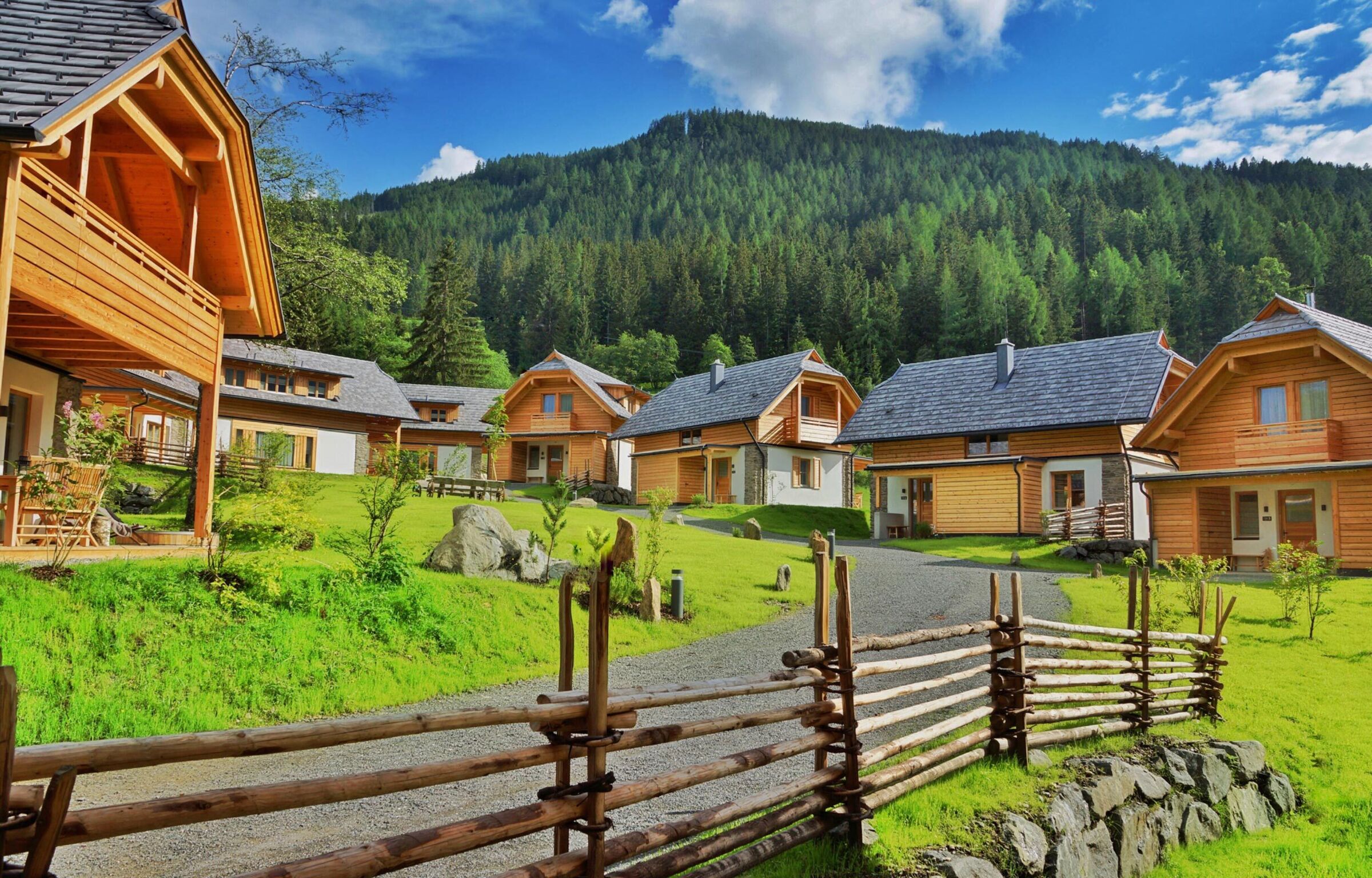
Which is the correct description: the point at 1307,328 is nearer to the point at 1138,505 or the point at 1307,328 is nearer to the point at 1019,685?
the point at 1138,505

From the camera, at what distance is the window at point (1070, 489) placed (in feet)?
99.6

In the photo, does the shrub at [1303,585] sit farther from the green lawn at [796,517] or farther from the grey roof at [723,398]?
the grey roof at [723,398]

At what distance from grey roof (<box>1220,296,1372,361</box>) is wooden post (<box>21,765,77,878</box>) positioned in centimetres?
2602

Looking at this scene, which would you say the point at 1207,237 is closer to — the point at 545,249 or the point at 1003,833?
the point at 545,249

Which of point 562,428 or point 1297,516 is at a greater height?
point 562,428

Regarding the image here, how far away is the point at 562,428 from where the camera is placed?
49.7 meters

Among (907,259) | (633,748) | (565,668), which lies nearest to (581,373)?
(633,748)

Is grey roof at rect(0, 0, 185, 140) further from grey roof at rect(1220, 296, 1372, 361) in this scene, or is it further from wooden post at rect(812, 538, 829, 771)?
grey roof at rect(1220, 296, 1372, 361)

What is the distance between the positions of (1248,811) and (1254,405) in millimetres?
18827

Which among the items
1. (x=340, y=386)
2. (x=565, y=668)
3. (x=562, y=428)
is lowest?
(x=565, y=668)

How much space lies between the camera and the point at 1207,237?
328ft

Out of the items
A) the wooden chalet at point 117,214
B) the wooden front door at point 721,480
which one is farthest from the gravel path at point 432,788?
the wooden front door at point 721,480

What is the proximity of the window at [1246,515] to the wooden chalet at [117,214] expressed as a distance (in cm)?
2577

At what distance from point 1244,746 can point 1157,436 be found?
1799 centimetres
